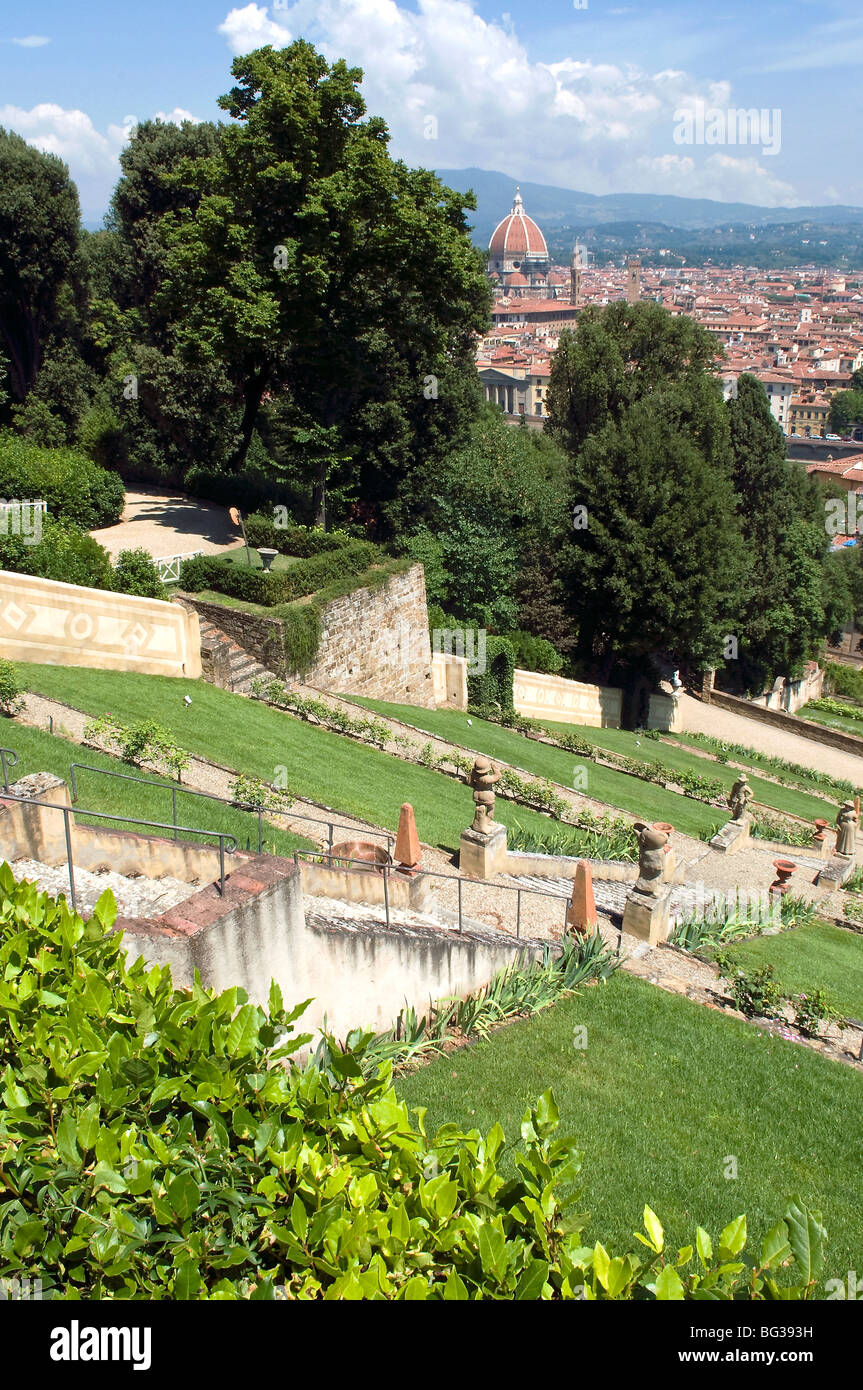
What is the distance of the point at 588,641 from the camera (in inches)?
1344

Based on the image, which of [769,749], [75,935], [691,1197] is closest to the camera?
[75,935]

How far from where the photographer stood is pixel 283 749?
15070 mm

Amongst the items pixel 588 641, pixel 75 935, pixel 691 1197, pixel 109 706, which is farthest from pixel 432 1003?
pixel 588 641

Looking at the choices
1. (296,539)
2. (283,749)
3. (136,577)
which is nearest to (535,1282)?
Answer: (283,749)

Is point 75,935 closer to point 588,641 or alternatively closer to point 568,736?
point 568,736

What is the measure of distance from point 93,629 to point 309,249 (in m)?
12.3

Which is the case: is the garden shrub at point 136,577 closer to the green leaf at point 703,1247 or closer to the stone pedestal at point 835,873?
the stone pedestal at point 835,873

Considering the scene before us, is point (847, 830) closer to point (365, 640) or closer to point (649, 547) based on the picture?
point (365, 640)

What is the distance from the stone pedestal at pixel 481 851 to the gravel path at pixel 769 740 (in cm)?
2217

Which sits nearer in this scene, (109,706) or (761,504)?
(109,706)

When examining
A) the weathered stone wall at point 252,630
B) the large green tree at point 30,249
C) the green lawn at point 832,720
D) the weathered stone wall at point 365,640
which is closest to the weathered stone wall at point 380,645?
the weathered stone wall at point 365,640

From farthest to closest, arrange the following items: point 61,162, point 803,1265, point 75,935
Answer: point 61,162 → point 75,935 → point 803,1265

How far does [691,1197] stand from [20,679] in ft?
37.3

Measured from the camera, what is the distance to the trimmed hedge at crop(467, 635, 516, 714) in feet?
84.1
